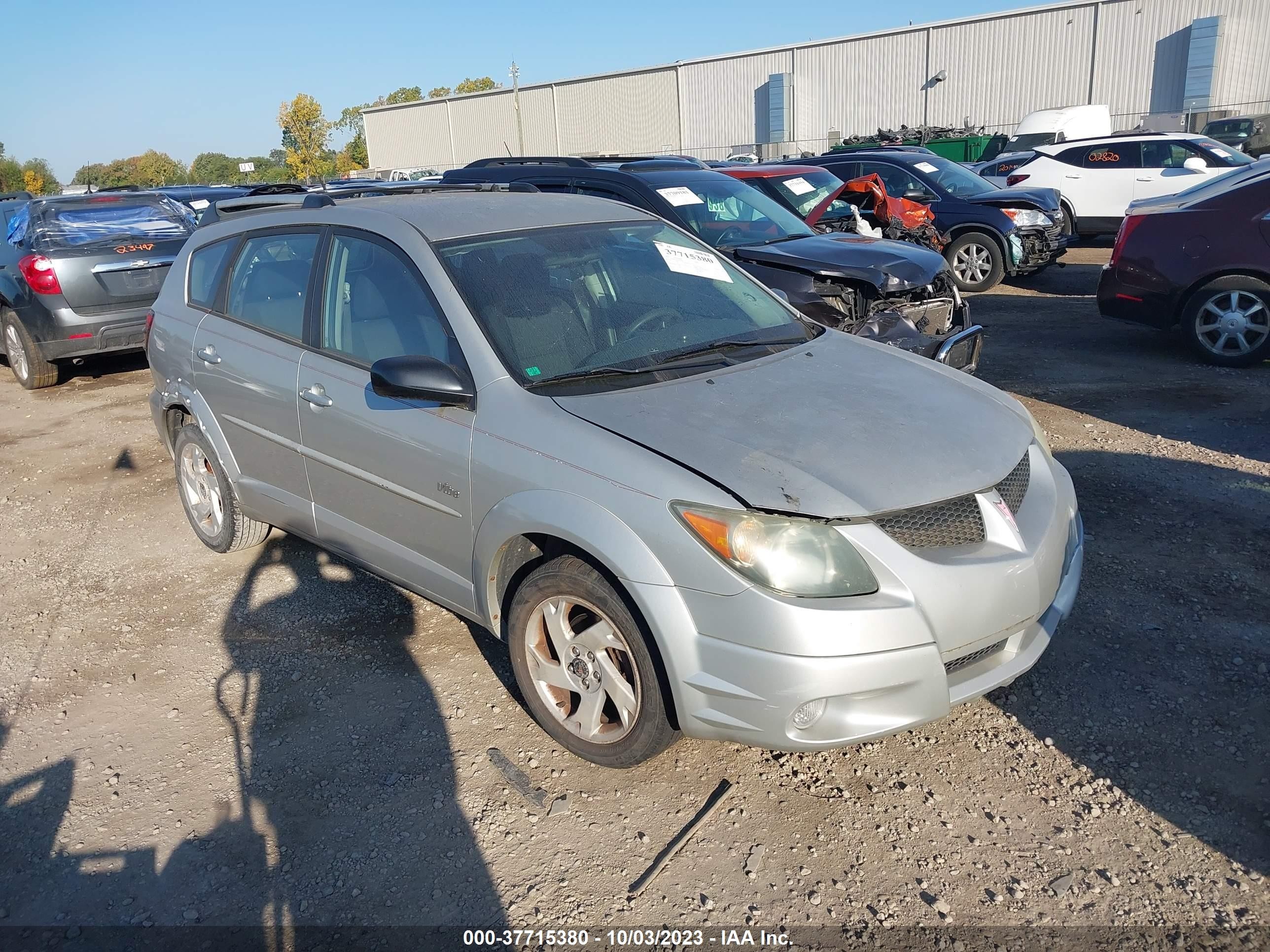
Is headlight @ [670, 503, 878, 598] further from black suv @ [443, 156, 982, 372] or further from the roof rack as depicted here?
black suv @ [443, 156, 982, 372]

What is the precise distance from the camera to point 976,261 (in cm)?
1193

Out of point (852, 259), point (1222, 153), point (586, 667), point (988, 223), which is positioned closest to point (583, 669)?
point (586, 667)

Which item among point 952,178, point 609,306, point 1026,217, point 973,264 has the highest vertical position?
point 609,306

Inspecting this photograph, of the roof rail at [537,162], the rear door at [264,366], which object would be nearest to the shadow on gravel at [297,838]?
the rear door at [264,366]

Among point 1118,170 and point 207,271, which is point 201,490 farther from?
point 1118,170

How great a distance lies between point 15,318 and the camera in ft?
29.9

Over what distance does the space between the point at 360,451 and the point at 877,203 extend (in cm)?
801

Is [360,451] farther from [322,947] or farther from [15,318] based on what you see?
[15,318]

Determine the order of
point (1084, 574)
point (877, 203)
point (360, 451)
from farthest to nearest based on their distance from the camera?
1. point (877, 203)
2. point (1084, 574)
3. point (360, 451)

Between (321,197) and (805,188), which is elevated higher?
(321,197)

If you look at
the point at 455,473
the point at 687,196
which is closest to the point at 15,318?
the point at 687,196

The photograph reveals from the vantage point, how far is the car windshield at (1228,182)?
761 centimetres

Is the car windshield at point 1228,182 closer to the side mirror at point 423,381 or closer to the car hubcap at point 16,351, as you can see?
the side mirror at point 423,381

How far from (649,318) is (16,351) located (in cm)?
824
